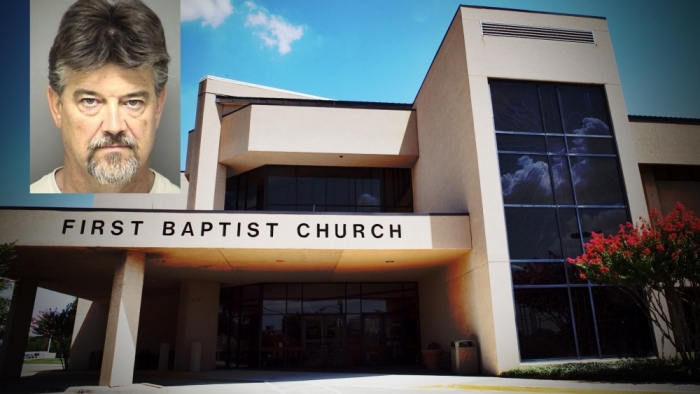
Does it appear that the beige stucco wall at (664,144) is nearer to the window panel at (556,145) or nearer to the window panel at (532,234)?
the window panel at (556,145)

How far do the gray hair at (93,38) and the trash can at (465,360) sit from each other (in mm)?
14340

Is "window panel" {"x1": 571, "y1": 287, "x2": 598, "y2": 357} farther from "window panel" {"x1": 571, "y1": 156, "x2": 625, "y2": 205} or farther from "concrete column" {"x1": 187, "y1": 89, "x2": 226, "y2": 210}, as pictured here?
"concrete column" {"x1": 187, "y1": 89, "x2": 226, "y2": 210}

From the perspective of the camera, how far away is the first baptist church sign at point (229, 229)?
14.5 metres

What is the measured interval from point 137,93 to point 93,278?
917 centimetres

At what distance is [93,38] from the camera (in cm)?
1534

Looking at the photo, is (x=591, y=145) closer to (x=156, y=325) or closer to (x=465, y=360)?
(x=465, y=360)

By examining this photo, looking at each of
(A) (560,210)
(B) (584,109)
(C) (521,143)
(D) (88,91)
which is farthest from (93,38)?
(B) (584,109)

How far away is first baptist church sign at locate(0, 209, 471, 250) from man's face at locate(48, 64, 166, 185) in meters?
2.09

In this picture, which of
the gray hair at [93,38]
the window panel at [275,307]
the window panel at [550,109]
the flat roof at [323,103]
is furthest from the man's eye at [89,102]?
the window panel at [550,109]

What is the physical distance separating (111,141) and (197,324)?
966cm

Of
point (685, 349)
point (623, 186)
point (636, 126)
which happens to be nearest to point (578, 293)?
point (685, 349)

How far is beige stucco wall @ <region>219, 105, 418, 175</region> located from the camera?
21.4m

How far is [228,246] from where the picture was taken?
590 inches

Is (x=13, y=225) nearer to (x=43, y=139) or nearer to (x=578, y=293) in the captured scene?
(x=43, y=139)
